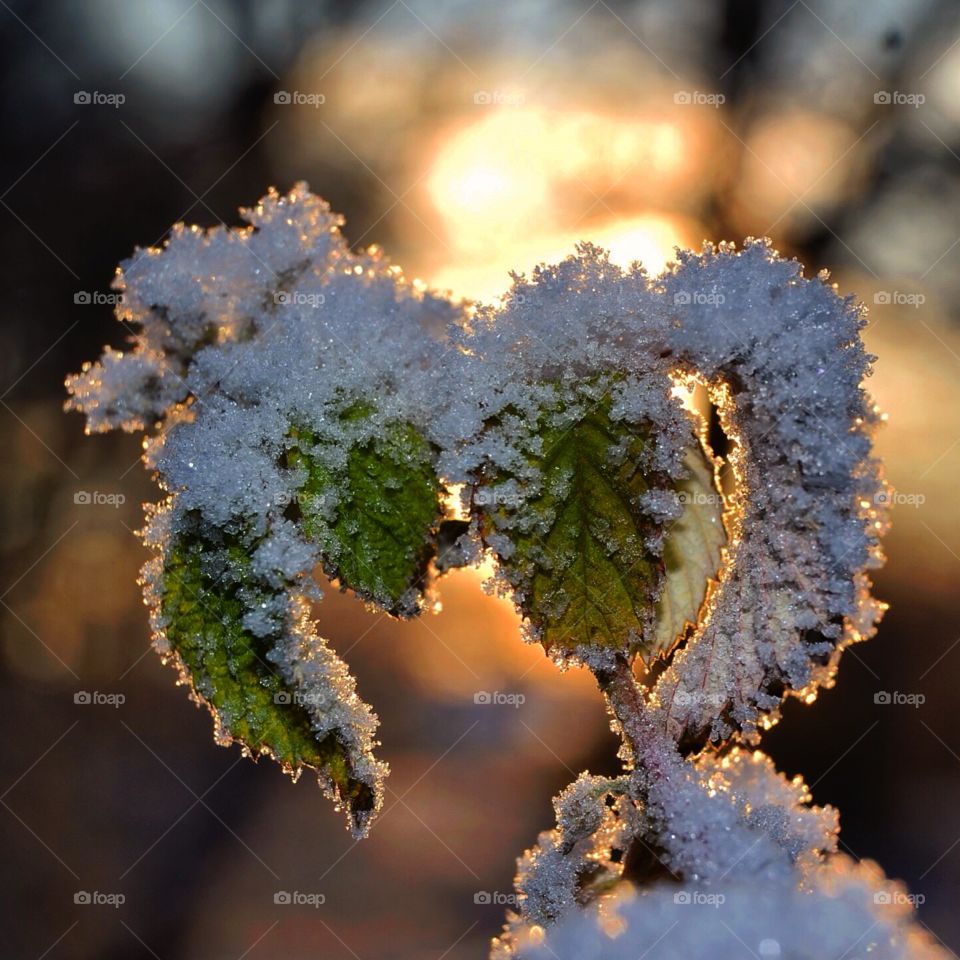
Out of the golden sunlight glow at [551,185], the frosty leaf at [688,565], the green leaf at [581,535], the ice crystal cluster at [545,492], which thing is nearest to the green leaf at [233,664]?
the ice crystal cluster at [545,492]

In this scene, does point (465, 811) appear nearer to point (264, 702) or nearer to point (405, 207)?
point (405, 207)

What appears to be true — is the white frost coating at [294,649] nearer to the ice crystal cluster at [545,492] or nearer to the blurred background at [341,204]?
the ice crystal cluster at [545,492]

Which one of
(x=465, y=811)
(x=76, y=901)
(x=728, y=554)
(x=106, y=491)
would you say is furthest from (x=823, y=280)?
(x=465, y=811)

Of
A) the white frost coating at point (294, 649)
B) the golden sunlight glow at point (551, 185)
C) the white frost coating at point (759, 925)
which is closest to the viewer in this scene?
the white frost coating at point (759, 925)

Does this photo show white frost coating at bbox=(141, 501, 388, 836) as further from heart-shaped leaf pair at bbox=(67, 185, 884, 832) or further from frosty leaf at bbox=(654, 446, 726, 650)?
frosty leaf at bbox=(654, 446, 726, 650)

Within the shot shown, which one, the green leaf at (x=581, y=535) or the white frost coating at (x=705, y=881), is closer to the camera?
the white frost coating at (x=705, y=881)

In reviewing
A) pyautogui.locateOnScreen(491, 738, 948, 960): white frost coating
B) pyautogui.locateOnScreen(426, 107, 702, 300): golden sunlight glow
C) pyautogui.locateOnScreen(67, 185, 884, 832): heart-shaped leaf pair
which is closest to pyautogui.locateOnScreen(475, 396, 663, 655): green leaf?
pyautogui.locateOnScreen(67, 185, 884, 832): heart-shaped leaf pair
